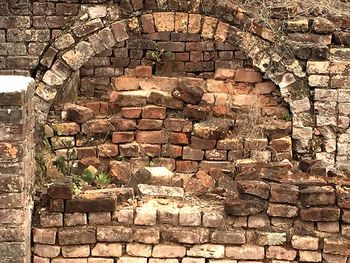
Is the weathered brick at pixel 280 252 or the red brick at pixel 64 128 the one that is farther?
the red brick at pixel 64 128

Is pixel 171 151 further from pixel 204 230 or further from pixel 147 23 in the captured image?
pixel 204 230

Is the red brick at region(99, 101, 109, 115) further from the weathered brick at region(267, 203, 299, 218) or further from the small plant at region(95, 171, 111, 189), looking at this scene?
the weathered brick at region(267, 203, 299, 218)

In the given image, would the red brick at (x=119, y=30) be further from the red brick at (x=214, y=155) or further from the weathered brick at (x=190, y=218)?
the weathered brick at (x=190, y=218)

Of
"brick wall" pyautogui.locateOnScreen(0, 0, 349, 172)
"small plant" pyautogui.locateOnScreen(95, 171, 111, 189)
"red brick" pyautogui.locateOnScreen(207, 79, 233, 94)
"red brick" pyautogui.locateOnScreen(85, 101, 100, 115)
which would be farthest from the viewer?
"red brick" pyautogui.locateOnScreen(207, 79, 233, 94)

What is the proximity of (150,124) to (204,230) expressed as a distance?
299 cm

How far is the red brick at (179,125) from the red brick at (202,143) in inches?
5.4

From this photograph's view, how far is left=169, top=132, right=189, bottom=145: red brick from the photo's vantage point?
23.9 feet

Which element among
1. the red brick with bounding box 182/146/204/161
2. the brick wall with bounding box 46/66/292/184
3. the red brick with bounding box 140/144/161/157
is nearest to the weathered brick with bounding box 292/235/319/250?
the brick wall with bounding box 46/66/292/184

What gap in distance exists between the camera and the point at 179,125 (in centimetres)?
727

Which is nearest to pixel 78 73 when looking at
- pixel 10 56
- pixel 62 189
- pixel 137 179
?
pixel 10 56

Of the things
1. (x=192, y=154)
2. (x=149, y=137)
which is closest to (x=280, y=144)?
(x=192, y=154)

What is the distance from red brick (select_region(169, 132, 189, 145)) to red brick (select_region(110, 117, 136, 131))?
0.48 meters

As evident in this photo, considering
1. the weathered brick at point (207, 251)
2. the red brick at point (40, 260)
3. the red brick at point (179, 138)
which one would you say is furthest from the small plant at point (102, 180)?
the red brick at point (179, 138)

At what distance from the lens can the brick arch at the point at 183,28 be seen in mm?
7227
